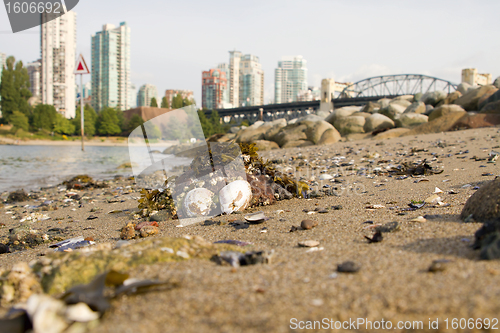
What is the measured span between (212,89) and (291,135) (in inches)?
5216

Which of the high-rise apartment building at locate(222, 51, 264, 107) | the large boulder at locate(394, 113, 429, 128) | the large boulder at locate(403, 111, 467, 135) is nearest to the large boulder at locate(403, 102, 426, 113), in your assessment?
the large boulder at locate(394, 113, 429, 128)

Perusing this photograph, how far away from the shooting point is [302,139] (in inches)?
618

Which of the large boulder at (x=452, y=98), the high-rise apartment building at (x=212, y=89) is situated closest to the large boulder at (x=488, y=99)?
the large boulder at (x=452, y=98)

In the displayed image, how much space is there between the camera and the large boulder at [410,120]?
15.5m

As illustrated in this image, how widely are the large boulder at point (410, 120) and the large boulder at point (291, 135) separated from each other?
4773 mm

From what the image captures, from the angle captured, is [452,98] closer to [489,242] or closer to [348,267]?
[489,242]

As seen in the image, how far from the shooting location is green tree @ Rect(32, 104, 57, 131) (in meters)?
60.8

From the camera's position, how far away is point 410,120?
51.5 ft

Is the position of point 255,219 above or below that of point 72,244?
above

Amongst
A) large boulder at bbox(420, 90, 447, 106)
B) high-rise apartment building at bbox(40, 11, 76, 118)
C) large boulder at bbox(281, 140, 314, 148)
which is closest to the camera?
large boulder at bbox(281, 140, 314, 148)

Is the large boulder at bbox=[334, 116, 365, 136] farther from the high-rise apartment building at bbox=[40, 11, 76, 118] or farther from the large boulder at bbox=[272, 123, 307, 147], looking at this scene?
the high-rise apartment building at bbox=[40, 11, 76, 118]

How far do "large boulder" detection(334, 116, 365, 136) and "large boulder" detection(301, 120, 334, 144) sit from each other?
1.23m

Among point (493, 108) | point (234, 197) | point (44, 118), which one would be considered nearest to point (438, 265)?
point (234, 197)

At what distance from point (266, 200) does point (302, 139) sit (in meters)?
11.8
